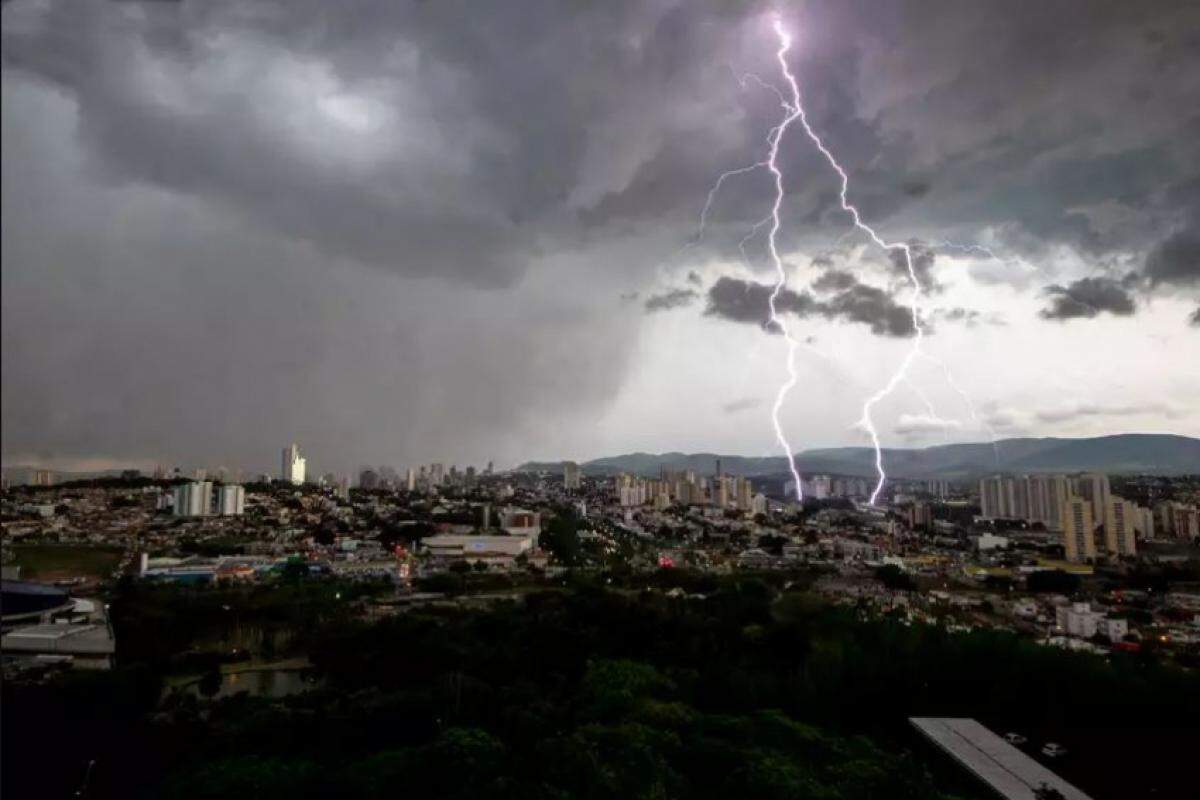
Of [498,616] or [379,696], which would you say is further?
[498,616]

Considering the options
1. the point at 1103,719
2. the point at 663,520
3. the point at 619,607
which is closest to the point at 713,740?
the point at 1103,719

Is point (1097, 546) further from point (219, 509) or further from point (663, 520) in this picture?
point (219, 509)

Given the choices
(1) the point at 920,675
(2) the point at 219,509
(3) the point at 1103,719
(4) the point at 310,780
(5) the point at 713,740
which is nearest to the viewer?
(4) the point at 310,780

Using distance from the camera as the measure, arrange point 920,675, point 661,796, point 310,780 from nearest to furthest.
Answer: point 661,796 → point 310,780 → point 920,675

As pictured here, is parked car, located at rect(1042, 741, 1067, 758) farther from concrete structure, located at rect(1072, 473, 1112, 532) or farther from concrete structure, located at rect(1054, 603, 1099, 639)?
concrete structure, located at rect(1072, 473, 1112, 532)

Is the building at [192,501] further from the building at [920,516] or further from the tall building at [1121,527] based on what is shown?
the tall building at [1121,527]
